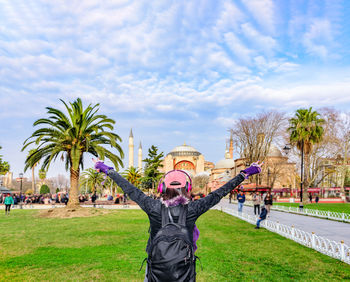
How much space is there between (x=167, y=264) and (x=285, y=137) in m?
42.8

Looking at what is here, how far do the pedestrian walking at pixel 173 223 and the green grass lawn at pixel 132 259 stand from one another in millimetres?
3796

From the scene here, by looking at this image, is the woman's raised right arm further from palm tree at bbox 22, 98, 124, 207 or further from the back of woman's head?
palm tree at bbox 22, 98, 124, 207

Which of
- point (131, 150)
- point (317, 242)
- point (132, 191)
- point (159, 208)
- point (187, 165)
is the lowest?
point (317, 242)

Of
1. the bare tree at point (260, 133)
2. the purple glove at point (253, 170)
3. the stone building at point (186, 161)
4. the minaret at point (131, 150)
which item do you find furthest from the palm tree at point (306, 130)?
the stone building at point (186, 161)

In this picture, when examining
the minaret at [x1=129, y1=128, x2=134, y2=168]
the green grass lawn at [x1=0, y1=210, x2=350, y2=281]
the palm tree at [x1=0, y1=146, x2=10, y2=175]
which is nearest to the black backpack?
the green grass lawn at [x1=0, y1=210, x2=350, y2=281]

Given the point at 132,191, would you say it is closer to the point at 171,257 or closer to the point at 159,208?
the point at 159,208

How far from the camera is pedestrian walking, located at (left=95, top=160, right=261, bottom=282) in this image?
7.98 feet

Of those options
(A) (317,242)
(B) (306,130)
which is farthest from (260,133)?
(A) (317,242)

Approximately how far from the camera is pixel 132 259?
7.75 m

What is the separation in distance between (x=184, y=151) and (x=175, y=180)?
111067 millimetres

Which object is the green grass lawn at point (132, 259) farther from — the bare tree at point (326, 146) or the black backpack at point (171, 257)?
the bare tree at point (326, 146)

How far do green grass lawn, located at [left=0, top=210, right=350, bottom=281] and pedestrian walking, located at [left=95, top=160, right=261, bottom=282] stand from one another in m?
3.80

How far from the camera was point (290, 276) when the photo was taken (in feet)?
21.3

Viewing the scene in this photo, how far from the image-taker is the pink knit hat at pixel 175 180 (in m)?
2.89
